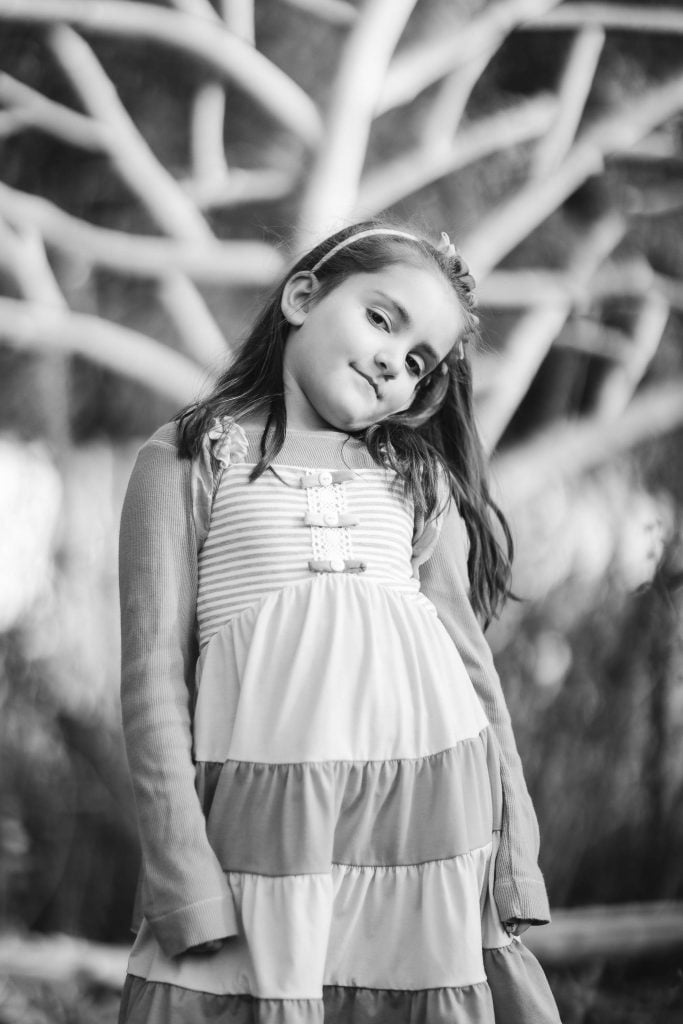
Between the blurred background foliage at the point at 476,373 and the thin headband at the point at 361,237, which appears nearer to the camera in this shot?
the thin headband at the point at 361,237

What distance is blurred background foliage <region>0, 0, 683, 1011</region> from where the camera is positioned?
2176 mm

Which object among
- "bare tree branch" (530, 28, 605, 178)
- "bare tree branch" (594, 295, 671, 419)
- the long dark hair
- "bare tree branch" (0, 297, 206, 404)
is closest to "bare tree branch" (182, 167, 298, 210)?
"bare tree branch" (0, 297, 206, 404)

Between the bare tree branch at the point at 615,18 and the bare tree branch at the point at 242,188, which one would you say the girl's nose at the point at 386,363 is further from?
the bare tree branch at the point at 615,18

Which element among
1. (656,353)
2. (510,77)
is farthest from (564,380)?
(510,77)

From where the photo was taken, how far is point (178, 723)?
98 centimetres

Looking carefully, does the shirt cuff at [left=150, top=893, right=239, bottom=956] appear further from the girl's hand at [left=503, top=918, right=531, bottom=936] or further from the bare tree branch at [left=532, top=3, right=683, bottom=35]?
the bare tree branch at [left=532, top=3, right=683, bottom=35]

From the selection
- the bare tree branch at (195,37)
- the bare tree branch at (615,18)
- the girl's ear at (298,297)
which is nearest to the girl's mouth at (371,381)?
the girl's ear at (298,297)

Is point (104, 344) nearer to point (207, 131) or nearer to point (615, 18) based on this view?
point (207, 131)

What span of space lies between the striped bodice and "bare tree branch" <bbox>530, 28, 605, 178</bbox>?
1693 millimetres

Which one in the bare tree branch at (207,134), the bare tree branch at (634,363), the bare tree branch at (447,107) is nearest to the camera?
the bare tree branch at (207,134)

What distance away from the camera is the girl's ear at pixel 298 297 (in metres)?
1.17

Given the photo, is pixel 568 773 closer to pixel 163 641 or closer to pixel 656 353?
pixel 656 353

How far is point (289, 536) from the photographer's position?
106cm

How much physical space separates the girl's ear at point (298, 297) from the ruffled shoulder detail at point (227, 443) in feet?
0.48
